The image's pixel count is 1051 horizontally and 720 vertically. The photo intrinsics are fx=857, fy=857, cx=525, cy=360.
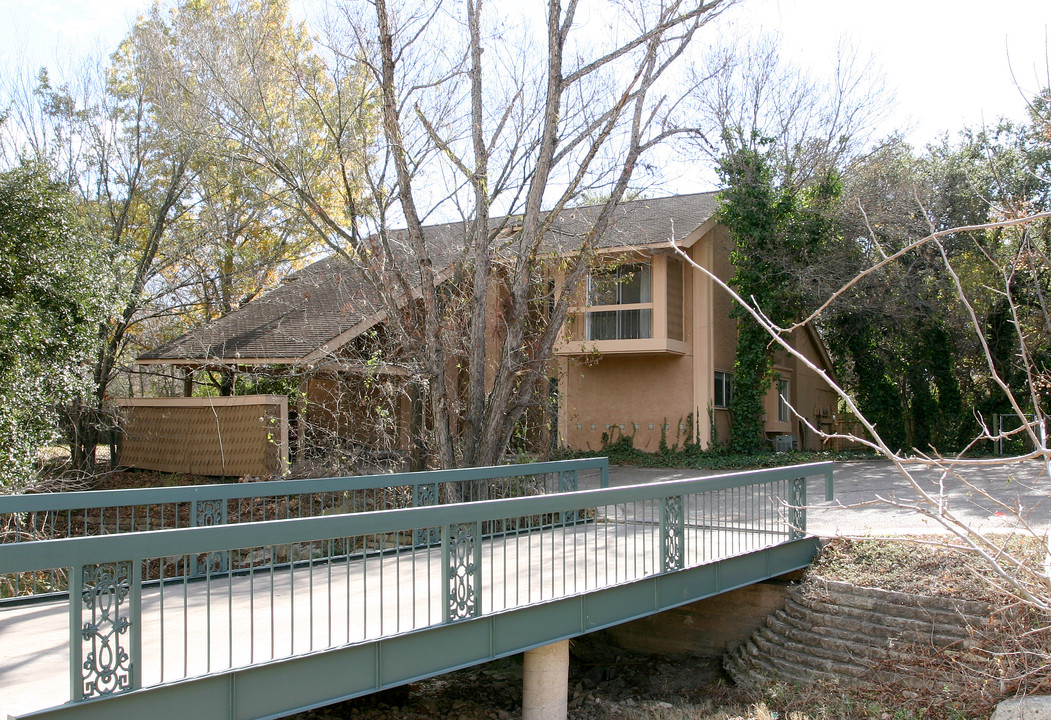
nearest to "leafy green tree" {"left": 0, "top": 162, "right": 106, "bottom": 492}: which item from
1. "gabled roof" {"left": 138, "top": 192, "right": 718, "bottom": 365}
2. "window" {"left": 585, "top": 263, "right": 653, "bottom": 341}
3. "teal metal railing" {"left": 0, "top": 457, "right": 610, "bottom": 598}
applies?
"teal metal railing" {"left": 0, "top": 457, "right": 610, "bottom": 598}

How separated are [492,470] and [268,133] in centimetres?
734

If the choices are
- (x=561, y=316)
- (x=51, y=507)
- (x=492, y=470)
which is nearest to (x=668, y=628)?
(x=492, y=470)

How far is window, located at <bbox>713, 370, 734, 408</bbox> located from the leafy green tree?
15812mm

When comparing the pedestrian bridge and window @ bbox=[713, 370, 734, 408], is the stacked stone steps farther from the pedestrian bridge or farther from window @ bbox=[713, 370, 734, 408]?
window @ bbox=[713, 370, 734, 408]

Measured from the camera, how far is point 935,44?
441cm

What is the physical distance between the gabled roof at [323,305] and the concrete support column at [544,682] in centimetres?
828

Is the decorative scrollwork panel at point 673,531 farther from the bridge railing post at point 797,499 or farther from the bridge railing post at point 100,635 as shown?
the bridge railing post at point 100,635

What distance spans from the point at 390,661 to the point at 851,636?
223 inches

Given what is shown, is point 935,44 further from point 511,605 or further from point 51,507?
point 51,507

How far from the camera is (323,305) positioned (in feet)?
67.3

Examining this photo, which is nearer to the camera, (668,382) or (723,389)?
(668,382)

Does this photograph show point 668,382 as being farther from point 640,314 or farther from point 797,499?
point 797,499

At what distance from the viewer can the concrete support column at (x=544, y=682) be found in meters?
8.00

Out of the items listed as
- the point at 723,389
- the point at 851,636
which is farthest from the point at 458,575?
the point at 723,389
